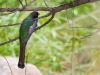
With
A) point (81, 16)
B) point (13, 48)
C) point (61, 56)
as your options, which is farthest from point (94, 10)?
point (13, 48)

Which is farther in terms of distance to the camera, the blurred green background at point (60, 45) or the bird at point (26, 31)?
the blurred green background at point (60, 45)

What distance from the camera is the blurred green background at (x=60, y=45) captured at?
221 centimetres

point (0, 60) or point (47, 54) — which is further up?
point (0, 60)

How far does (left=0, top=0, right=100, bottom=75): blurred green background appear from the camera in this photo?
2.21 metres

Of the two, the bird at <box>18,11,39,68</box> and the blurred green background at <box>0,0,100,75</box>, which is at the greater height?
the bird at <box>18,11,39,68</box>

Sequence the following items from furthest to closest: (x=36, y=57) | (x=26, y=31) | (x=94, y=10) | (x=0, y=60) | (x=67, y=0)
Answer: (x=94, y=10)
(x=36, y=57)
(x=0, y=60)
(x=67, y=0)
(x=26, y=31)

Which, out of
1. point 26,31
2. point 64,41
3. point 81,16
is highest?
point 26,31

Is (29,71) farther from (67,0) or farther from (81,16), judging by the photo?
(81,16)

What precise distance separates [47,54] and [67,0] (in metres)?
1.45

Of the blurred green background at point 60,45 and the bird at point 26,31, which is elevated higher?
the bird at point 26,31

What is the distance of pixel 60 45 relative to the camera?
255cm

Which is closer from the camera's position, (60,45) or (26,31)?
(26,31)

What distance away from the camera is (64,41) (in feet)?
8.99

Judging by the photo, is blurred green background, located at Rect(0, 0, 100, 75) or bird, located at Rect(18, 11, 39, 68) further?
blurred green background, located at Rect(0, 0, 100, 75)
